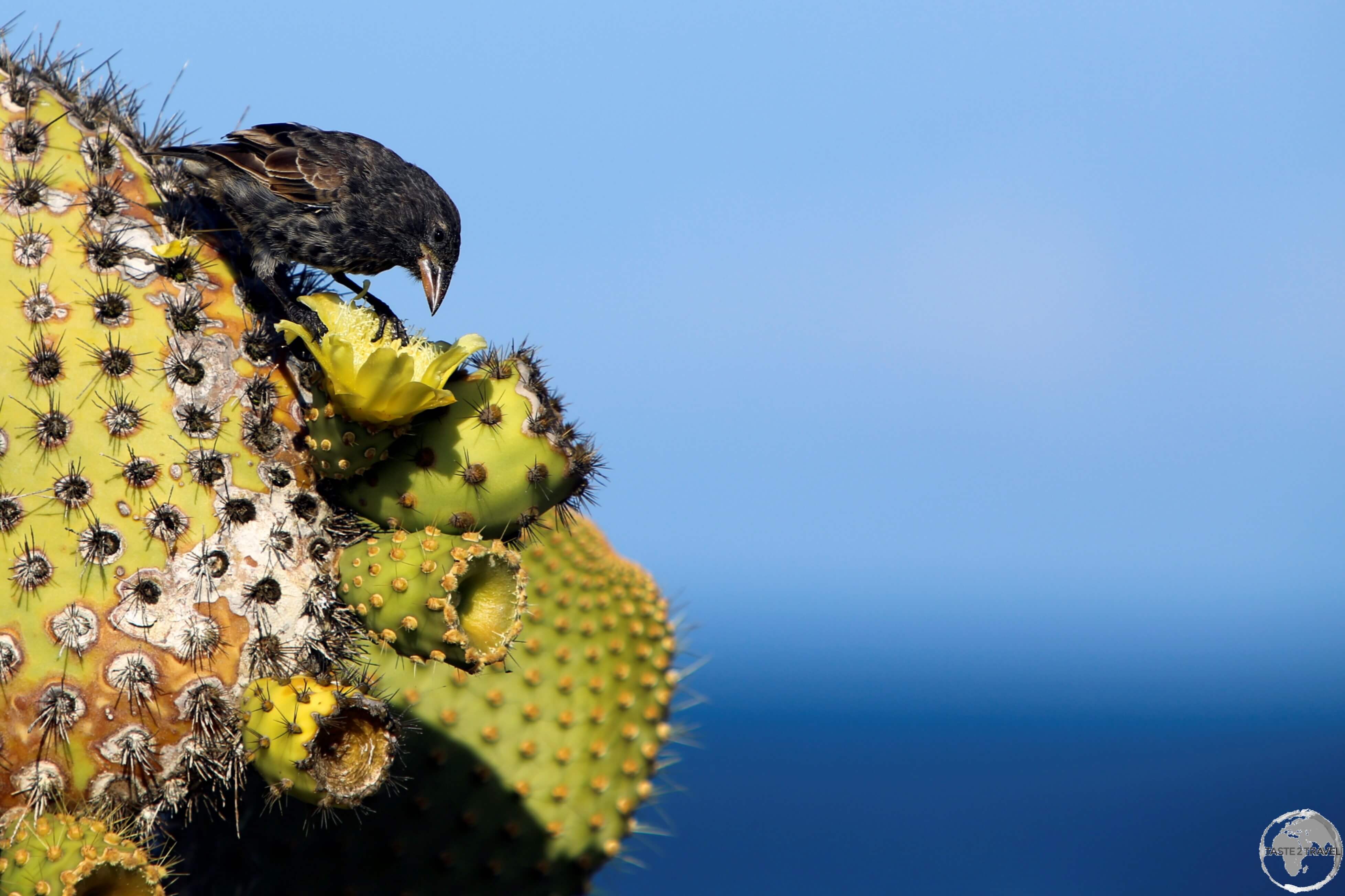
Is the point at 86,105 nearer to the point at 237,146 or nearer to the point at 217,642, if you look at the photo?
the point at 237,146

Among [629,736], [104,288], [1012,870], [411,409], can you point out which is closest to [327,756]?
[411,409]

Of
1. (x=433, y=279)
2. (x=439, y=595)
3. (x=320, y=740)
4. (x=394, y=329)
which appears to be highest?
(x=433, y=279)

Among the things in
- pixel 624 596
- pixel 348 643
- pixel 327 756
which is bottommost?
pixel 327 756

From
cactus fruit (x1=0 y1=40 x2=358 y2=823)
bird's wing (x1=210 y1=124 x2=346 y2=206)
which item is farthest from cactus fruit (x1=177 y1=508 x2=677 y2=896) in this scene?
bird's wing (x1=210 y1=124 x2=346 y2=206)

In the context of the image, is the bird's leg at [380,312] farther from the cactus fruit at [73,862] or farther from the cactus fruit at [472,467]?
the cactus fruit at [73,862]

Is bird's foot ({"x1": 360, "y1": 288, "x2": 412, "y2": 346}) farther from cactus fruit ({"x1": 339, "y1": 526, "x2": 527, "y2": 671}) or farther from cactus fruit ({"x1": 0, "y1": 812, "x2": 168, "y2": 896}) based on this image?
cactus fruit ({"x1": 0, "y1": 812, "x2": 168, "y2": 896})

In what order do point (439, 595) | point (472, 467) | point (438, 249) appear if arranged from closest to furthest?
1. point (439, 595)
2. point (472, 467)
3. point (438, 249)

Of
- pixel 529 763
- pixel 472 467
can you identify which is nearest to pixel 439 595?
pixel 472 467

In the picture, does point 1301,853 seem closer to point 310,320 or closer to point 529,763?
point 529,763
